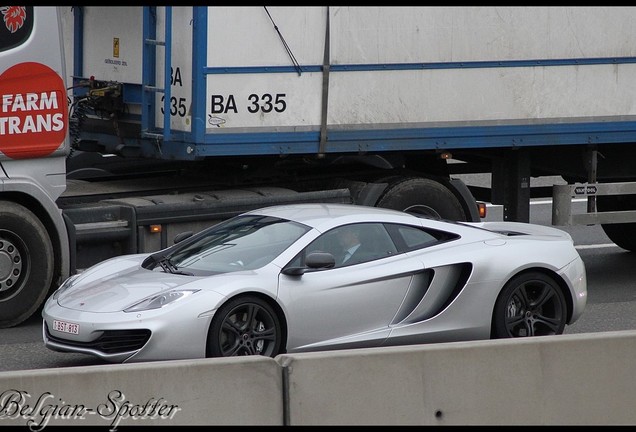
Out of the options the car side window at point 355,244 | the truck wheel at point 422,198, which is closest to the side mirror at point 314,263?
the car side window at point 355,244

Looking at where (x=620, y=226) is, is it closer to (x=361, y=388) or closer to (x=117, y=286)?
(x=117, y=286)

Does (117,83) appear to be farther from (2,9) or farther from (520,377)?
(520,377)

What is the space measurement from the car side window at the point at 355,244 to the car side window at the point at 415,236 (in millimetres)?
72

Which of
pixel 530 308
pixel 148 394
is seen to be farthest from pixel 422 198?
pixel 148 394

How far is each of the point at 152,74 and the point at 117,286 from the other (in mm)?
3423

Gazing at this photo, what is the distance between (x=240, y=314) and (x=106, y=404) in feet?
8.47

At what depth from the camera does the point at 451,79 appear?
1223cm

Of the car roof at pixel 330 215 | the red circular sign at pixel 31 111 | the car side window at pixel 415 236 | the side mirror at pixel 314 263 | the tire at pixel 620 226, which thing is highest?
the red circular sign at pixel 31 111

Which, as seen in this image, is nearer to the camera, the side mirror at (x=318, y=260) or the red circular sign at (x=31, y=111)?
the side mirror at (x=318, y=260)

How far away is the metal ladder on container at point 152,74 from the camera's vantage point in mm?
11570

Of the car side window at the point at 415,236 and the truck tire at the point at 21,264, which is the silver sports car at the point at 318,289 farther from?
the truck tire at the point at 21,264

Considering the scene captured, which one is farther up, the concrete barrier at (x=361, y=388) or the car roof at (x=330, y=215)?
the car roof at (x=330, y=215)

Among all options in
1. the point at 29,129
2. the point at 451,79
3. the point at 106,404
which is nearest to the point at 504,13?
the point at 451,79

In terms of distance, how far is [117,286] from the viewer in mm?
Result: 9094
